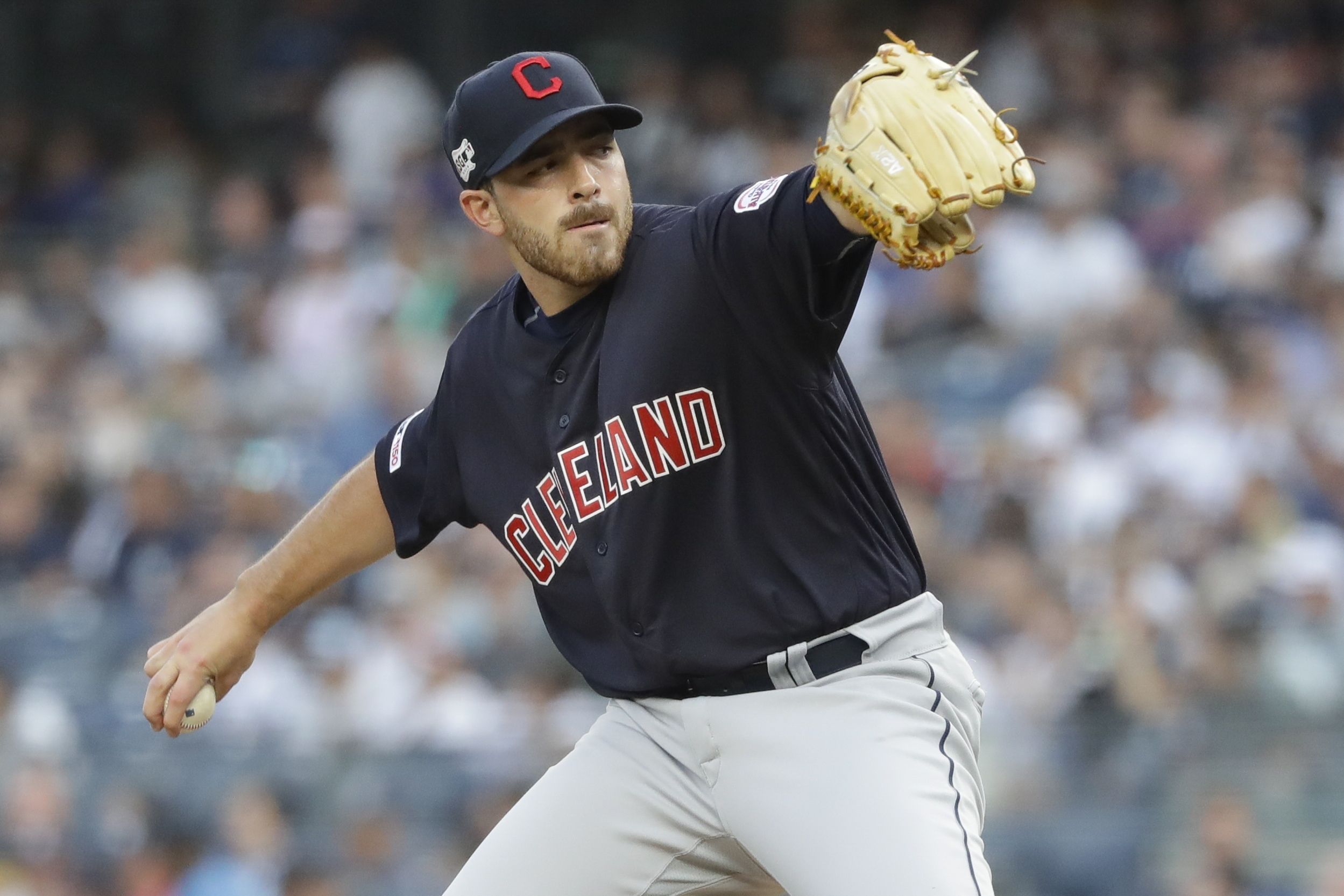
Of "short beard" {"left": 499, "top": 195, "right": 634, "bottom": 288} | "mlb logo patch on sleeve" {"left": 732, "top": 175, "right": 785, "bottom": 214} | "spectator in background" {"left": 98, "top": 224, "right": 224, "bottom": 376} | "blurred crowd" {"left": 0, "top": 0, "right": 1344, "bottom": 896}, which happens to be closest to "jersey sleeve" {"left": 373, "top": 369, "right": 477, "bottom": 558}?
"short beard" {"left": 499, "top": 195, "right": 634, "bottom": 288}

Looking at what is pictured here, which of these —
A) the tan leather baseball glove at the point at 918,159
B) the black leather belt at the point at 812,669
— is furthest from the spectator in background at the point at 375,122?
the tan leather baseball glove at the point at 918,159

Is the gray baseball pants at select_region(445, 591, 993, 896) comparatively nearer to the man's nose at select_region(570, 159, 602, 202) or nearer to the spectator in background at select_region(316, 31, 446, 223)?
the man's nose at select_region(570, 159, 602, 202)

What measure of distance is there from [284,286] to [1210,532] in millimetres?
4465

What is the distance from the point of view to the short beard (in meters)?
2.79

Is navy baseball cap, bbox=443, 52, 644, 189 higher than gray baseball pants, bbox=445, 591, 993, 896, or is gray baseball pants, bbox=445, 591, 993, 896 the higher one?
navy baseball cap, bbox=443, 52, 644, 189

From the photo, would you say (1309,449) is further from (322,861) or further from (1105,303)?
(322,861)

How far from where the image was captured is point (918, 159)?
7.82ft

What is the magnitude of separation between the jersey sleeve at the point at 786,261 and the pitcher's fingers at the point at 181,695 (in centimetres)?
116

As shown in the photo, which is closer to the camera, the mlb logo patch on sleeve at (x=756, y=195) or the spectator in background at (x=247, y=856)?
the mlb logo patch on sleeve at (x=756, y=195)

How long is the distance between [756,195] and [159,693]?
134 centimetres

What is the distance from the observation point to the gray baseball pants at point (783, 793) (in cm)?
257

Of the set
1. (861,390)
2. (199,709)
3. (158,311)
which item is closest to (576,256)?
(199,709)

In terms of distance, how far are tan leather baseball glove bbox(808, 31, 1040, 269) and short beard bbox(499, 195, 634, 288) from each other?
1.37ft

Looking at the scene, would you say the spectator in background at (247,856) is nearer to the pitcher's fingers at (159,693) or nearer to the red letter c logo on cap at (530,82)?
the pitcher's fingers at (159,693)
